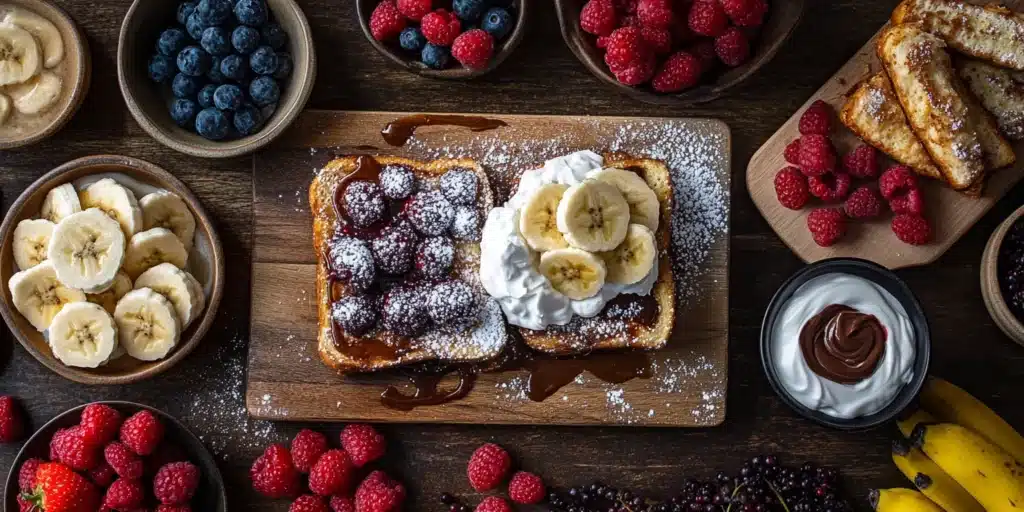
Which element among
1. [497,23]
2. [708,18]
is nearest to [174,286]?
[497,23]

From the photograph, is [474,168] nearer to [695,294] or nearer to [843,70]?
[695,294]

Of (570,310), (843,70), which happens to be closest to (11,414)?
(570,310)

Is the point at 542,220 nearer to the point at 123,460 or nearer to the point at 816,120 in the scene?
the point at 816,120

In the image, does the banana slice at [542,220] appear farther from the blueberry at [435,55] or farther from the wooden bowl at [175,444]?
the wooden bowl at [175,444]

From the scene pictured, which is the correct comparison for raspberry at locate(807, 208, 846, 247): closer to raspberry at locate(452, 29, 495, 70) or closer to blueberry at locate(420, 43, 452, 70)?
raspberry at locate(452, 29, 495, 70)

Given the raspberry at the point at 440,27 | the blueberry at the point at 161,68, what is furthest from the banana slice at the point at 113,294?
the raspberry at the point at 440,27

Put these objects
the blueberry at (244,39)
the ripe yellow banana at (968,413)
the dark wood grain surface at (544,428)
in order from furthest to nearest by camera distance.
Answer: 1. the dark wood grain surface at (544,428)
2. the ripe yellow banana at (968,413)
3. the blueberry at (244,39)
